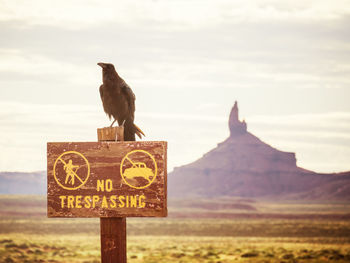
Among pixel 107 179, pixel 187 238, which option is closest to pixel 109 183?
pixel 107 179

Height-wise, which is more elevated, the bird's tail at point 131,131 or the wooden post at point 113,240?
the bird's tail at point 131,131

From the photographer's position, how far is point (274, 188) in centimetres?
18475

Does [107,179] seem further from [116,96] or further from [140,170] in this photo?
[116,96]

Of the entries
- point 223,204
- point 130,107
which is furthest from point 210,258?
point 223,204

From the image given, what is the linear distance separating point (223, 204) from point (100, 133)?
13761 cm

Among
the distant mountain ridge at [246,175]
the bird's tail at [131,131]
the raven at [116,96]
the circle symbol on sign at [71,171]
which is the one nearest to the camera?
the circle symbol on sign at [71,171]

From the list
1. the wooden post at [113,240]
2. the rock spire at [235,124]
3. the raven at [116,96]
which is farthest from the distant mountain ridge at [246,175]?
the wooden post at [113,240]

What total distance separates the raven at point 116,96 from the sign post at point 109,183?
56.0 inches

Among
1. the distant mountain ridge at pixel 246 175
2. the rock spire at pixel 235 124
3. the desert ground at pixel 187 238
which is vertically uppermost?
the rock spire at pixel 235 124

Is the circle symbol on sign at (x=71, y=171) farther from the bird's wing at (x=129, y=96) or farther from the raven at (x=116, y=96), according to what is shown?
the bird's wing at (x=129, y=96)

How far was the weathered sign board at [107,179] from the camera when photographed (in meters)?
4.22

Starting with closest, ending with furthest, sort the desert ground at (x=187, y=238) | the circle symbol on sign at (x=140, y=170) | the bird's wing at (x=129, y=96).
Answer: the circle symbol on sign at (x=140, y=170) < the bird's wing at (x=129, y=96) < the desert ground at (x=187, y=238)

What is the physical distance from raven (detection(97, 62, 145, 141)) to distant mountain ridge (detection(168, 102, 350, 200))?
17459cm

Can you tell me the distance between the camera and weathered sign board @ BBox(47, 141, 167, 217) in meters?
4.22
